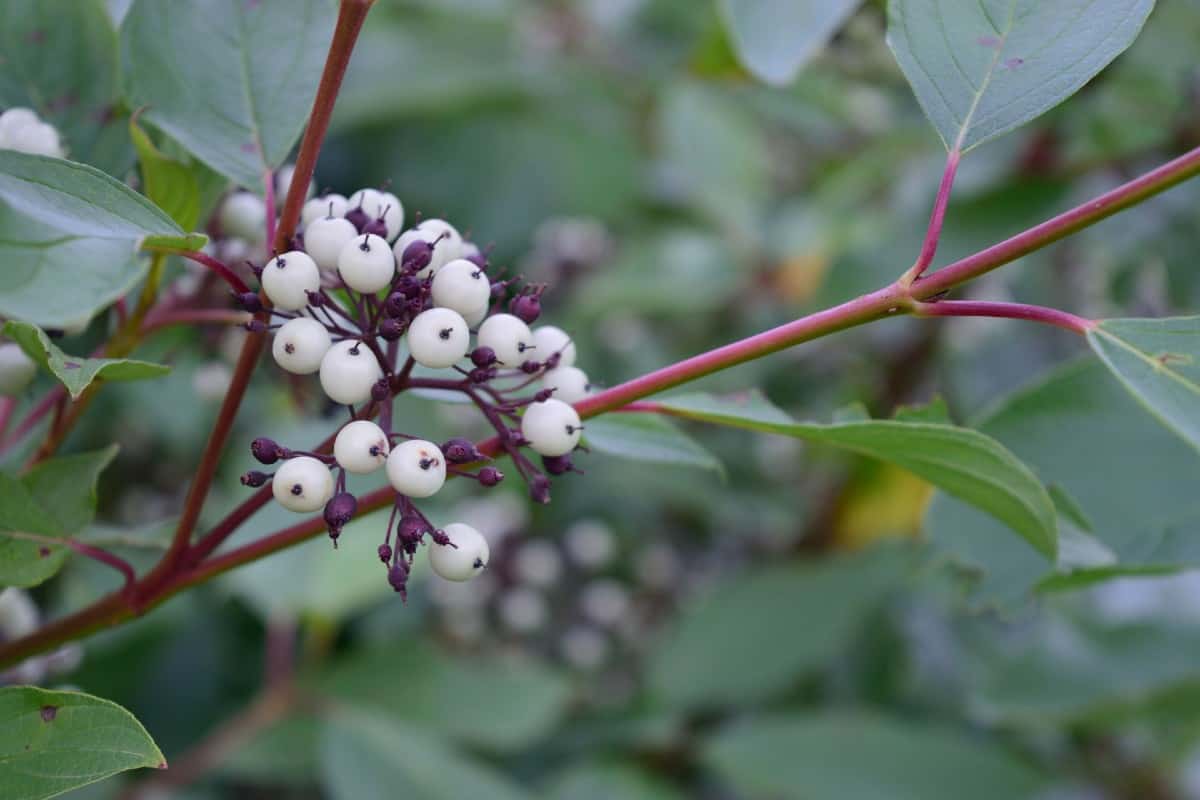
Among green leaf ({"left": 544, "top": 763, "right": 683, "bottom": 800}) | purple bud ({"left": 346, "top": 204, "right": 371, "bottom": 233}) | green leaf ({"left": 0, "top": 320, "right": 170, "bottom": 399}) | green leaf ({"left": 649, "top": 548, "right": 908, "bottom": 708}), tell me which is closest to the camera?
green leaf ({"left": 0, "top": 320, "right": 170, "bottom": 399})

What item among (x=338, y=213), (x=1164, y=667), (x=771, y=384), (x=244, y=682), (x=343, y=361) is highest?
(x=771, y=384)

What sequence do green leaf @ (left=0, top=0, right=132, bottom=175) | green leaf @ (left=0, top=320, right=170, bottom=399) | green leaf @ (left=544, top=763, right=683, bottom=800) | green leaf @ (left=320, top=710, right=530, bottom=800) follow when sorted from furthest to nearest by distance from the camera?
green leaf @ (left=544, top=763, right=683, bottom=800)
green leaf @ (left=320, top=710, right=530, bottom=800)
green leaf @ (left=0, top=0, right=132, bottom=175)
green leaf @ (left=0, top=320, right=170, bottom=399)

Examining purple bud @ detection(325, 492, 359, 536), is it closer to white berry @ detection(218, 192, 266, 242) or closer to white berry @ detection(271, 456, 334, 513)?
white berry @ detection(271, 456, 334, 513)

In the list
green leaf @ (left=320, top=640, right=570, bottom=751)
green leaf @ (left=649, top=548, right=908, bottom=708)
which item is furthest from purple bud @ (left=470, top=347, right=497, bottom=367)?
green leaf @ (left=649, top=548, right=908, bottom=708)

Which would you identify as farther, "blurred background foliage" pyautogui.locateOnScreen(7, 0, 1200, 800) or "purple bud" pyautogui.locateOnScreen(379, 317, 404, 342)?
"blurred background foliage" pyautogui.locateOnScreen(7, 0, 1200, 800)

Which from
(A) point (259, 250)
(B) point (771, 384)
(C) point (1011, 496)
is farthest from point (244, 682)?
(C) point (1011, 496)

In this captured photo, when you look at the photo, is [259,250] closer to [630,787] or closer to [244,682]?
[630,787]

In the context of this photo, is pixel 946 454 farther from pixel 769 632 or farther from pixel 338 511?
pixel 769 632
